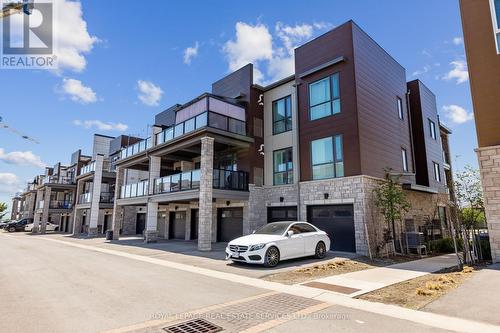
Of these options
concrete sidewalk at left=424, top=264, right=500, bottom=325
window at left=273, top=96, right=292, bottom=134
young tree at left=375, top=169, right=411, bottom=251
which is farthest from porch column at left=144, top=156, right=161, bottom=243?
concrete sidewalk at left=424, top=264, right=500, bottom=325

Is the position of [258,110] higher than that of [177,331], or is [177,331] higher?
[258,110]

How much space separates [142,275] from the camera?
9.29 m

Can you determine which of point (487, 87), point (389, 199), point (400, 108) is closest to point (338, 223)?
point (389, 199)

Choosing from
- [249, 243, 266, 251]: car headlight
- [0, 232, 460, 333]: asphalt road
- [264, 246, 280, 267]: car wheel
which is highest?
[249, 243, 266, 251]: car headlight

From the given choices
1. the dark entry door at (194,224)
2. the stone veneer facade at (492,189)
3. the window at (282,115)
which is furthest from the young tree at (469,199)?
the dark entry door at (194,224)

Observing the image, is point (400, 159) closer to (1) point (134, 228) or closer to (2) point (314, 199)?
(2) point (314, 199)

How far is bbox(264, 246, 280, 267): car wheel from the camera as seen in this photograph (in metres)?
10.7

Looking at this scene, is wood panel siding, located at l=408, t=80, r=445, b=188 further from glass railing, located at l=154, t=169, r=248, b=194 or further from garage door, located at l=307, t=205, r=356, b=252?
glass railing, located at l=154, t=169, r=248, b=194

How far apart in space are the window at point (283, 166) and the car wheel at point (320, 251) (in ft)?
17.6

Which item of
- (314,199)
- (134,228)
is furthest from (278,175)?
(134,228)

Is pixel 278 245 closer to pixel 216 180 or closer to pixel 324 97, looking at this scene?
pixel 216 180

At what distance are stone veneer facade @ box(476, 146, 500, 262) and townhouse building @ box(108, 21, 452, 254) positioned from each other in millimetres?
4545

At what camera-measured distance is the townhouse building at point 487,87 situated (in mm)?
9977

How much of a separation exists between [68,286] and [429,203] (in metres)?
20.1
